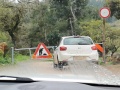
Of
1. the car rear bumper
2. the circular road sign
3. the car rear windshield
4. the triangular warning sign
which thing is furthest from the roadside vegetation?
the car rear bumper

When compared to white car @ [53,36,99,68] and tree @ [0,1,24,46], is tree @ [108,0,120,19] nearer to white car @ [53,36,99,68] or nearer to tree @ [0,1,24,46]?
tree @ [0,1,24,46]

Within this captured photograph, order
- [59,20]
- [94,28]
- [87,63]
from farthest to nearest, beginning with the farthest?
1. [59,20]
2. [94,28]
3. [87,63]

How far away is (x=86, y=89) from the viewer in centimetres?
308

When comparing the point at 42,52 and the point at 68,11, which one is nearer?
the point at 42,52

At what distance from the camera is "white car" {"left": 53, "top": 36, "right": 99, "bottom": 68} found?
14016mm

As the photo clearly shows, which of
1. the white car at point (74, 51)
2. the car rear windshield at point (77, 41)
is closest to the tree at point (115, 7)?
the car rear windshield at point (77, 41)

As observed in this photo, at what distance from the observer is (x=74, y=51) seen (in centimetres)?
1409

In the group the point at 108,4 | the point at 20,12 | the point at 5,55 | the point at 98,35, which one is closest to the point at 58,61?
the point at 5,55

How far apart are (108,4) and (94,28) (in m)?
14.8

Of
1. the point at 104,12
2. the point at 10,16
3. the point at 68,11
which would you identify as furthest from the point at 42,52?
the point at 68,11

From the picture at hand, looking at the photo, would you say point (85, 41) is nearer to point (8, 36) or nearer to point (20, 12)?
point (20, 12)

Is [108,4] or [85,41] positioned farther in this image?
[108,4]

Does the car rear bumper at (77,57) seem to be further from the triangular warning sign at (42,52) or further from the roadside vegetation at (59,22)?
the roadside vegetation at (59,22)

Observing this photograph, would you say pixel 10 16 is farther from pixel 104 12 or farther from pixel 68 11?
pixel 68 11
